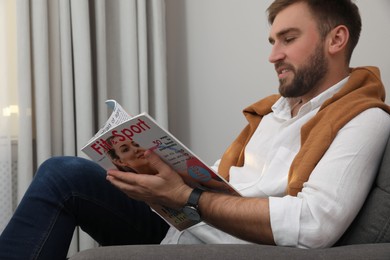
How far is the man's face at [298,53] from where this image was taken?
1283 millimetres

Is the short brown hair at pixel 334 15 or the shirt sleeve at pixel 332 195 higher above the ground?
the short brown hair at pixel 334 15

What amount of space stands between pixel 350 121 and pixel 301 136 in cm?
13

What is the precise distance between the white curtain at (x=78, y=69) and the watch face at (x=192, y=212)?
1.09 meters

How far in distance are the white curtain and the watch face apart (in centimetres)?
109

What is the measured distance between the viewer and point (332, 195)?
0.95 m

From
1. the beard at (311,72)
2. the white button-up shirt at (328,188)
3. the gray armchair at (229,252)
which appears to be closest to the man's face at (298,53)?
the beard at (311,72)

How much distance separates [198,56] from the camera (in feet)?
7.41

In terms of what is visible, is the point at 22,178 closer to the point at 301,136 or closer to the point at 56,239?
the point at 56,239

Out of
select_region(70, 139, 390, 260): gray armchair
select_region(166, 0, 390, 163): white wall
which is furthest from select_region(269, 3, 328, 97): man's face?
select_region(166, 0, 390, 163): white wall

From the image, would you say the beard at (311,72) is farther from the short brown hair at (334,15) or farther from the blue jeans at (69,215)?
the blue jeans at (69,215)

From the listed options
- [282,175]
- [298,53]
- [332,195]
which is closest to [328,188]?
[332,195]

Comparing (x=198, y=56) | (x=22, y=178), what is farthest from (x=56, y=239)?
(x=198, y=56)

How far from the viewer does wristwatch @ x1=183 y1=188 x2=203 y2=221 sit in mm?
1044

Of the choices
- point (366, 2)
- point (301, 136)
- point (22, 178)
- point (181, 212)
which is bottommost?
point (22, 178)
